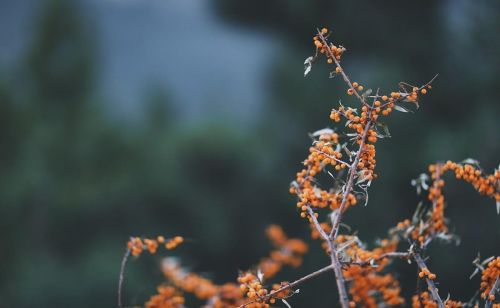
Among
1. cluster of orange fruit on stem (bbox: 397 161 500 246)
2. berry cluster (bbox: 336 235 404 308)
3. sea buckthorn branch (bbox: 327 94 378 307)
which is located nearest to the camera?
sea buckthorn branch (bbox: 327 94 378 307)

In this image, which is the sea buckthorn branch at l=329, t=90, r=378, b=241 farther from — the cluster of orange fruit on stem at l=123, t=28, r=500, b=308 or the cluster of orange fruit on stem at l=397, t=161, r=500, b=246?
the cluster of orange fruit on stem at l=397, t=161, r=500, b=246

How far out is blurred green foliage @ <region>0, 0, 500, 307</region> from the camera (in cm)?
404

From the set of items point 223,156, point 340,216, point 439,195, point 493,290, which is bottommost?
point 493,290

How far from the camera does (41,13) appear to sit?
6980 millimetres

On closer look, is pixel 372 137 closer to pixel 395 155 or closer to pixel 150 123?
pixel 395 155

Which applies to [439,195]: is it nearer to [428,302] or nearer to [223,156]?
[428,302]

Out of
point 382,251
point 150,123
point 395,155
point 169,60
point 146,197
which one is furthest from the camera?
point 169,60

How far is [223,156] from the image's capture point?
664 cm

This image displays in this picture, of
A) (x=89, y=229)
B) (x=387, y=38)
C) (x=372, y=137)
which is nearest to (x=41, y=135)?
(x=89, y=229)

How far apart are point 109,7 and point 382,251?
37.6 feet

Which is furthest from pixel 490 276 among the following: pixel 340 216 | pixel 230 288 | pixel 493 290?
pixel 230 288

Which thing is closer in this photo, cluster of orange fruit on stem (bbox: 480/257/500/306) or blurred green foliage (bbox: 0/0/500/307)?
cluster of orange fruit on stem (bbox: 480/257/500/306)

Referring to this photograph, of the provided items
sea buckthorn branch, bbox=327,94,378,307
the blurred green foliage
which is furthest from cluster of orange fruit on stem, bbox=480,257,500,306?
the blurred green foliage

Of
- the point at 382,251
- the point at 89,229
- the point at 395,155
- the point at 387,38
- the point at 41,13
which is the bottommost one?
the point at 382,251
